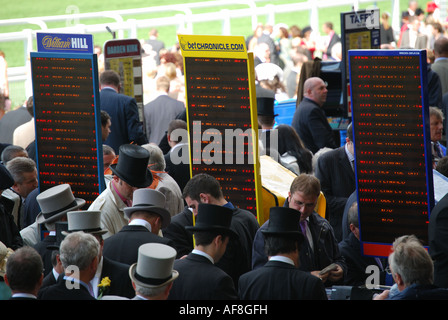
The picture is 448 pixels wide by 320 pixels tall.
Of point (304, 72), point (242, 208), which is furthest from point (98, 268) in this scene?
point (304, 72)

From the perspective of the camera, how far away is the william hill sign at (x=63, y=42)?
25.2 feet

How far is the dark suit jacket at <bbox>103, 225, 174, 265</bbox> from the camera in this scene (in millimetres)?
5797

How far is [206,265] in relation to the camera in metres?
5.17

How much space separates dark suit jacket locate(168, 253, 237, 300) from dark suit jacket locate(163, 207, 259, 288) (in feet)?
3.39

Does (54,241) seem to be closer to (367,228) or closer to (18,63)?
(367,228)

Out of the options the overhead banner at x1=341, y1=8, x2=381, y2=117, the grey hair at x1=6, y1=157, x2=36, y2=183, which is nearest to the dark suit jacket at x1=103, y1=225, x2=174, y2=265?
the grey hair at x1=6, y1=157, x2=36, y2=183

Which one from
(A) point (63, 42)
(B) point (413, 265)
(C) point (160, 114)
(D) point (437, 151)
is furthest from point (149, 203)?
(C) point (160, 114)

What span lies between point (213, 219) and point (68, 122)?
2372mm

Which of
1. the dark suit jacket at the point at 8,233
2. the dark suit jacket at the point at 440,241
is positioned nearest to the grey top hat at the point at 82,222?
the dark suit jacket at the point at 8,233

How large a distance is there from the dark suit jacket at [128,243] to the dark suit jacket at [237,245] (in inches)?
21.6

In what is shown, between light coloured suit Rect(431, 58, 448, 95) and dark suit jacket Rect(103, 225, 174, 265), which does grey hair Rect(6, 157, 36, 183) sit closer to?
dark suit jacket Rect(103, 225, 174, 265)

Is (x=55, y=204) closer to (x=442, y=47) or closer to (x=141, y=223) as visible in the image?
(x=141, y=223)

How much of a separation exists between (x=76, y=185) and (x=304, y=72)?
5.31 metres

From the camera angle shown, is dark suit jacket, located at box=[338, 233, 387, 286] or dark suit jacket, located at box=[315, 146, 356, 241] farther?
dark suit jacket, located at box=[315, 146, 356, 241]
